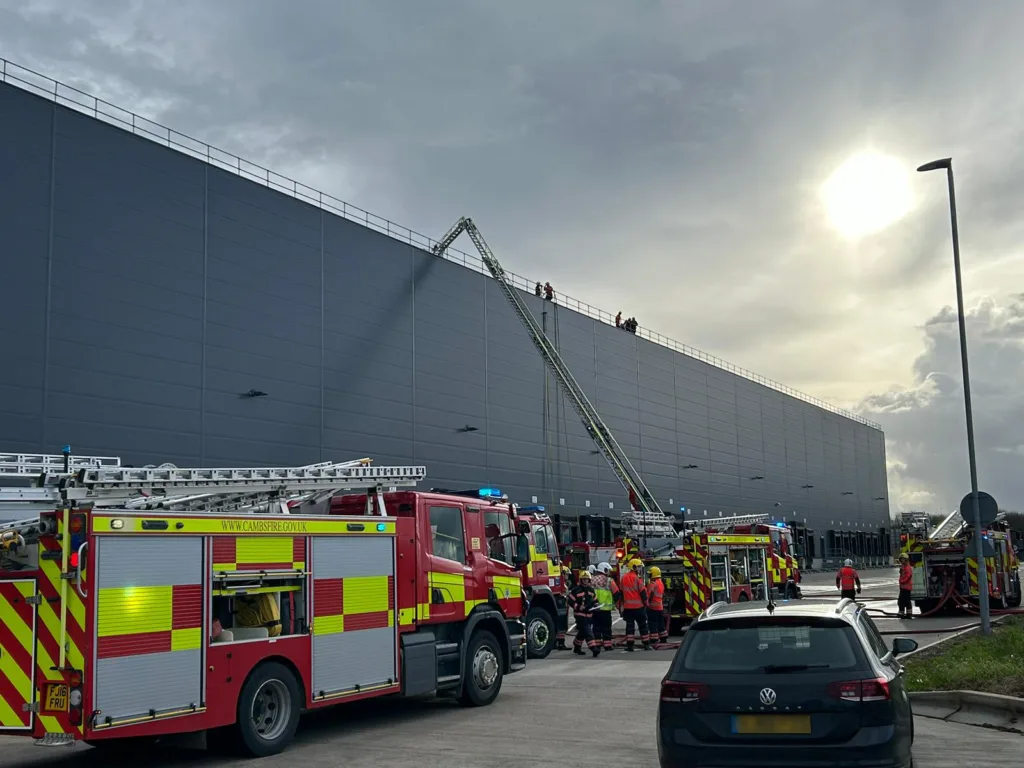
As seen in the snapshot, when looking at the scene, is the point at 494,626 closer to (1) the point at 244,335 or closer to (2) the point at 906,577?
(2) the point at 906,577

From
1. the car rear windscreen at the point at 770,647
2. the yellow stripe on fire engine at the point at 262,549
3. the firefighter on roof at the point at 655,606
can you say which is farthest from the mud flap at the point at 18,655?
the firefighter on roof at the point at 655,606

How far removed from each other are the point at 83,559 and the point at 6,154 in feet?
59.1

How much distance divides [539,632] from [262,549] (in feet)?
31.4

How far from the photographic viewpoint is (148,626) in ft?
27.5

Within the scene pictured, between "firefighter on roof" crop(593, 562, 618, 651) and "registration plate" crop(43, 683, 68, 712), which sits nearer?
"registration plate" crop(43, 683, 68, 712)

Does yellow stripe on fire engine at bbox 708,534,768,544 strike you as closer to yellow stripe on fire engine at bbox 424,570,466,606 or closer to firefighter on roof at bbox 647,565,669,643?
firefighter on roof at bbox 647,565,669,643

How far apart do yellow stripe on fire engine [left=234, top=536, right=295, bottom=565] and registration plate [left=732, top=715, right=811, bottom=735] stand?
482 centimetres

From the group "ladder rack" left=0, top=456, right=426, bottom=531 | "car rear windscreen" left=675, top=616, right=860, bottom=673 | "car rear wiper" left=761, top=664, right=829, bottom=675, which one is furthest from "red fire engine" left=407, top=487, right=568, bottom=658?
"car rear wiper" left=761, top=664, right=829, bottom=675

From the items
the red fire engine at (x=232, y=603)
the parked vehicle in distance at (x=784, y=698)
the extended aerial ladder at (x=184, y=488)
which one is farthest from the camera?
the extended aerial ladder at (x=184, y=488)

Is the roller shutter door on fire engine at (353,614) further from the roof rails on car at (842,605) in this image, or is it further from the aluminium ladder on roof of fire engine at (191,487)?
the roof rails on car at (842,605)

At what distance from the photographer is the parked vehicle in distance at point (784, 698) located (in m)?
6.33

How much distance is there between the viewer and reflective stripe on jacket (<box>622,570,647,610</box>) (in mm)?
18875

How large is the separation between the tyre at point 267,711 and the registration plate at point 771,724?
470 cm

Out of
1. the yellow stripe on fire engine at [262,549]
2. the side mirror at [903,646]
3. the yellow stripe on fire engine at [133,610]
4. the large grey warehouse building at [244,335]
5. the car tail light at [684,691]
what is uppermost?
the large grey warehouse building at [244,335]
